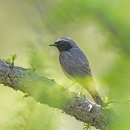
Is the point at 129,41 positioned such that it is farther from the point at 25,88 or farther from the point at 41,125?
the point at 25,88

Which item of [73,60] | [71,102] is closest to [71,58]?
[73,60]

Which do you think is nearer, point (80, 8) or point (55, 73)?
point (80, 8)

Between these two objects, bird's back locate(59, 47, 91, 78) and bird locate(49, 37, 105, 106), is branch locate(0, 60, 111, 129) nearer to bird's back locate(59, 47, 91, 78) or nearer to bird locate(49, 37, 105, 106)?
bird locate(49, 37, 105, 106)

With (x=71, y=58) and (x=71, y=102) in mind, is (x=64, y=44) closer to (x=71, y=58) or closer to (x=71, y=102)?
(x=71, y=58)

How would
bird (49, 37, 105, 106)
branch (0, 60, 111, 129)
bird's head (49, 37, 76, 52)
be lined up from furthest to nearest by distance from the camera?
1. bird's head (49, 37, 76, 52)
2. bird (49, 37, 105, 106)
3. branch (0, 60, 111, 129)

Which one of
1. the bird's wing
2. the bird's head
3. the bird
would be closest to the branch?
the bird

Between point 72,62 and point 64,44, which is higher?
point 64,44

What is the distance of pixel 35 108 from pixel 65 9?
466mm

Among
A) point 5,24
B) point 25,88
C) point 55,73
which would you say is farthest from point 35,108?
point 5,24

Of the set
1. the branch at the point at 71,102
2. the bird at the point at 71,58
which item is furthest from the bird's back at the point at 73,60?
the branch at the point at 71,102

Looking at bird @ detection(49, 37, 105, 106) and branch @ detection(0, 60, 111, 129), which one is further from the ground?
bird @ detection(49, 37, 105, 106)

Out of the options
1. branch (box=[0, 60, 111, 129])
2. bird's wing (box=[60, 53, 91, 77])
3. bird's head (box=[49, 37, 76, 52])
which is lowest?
branch (box=[0, 60, 111, 129])

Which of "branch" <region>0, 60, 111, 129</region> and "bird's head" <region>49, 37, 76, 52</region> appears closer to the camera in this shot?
"branch" <region>0, 60, 111, 129</region>

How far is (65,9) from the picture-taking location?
840 millimetres
